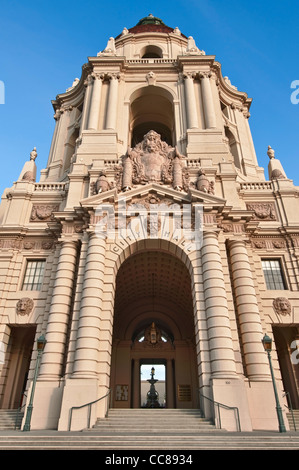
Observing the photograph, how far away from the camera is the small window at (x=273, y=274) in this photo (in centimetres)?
2188

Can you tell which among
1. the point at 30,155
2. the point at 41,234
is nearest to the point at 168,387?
the point at 41,234

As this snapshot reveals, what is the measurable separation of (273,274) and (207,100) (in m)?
16.8

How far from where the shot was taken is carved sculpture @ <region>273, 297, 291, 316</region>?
20516 millimetres

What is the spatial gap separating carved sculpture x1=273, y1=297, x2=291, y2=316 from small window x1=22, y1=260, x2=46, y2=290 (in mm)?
15074

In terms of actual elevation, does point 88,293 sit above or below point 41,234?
below

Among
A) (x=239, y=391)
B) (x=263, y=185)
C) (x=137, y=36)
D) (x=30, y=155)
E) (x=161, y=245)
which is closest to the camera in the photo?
(x=239, y=391)

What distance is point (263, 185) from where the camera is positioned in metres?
26.1

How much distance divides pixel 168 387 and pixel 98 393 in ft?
38.7

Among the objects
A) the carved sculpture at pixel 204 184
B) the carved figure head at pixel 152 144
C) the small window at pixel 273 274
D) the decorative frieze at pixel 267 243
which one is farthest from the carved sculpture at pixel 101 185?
the small window at pixel 273 274

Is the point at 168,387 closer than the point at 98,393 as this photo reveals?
No

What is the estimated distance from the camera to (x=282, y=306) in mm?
20578

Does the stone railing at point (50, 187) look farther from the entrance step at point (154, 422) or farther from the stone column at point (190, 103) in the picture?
the entrance step at point (154, 422)

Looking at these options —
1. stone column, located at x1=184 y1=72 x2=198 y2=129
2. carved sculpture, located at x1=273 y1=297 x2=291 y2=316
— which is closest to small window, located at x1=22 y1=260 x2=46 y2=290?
carved sculpture, located at x1=273 y1=297 x2=291 y2=316
